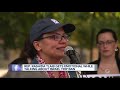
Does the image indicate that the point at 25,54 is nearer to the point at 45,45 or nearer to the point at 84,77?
the point at 45,45

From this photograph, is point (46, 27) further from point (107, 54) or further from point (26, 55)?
point (107, 54)

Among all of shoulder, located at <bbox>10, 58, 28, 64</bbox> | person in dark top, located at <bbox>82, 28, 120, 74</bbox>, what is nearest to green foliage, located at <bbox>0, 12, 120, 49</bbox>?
person in dark top, located at <bbox>82, 28, 120, 74</bbox>

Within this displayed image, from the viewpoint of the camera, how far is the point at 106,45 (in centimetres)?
343

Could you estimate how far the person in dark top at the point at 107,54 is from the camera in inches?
134

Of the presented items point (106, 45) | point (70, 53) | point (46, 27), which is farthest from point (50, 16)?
point (106, 45)

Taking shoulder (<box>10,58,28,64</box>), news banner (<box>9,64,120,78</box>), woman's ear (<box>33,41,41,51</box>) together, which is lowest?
news banner (<box>9,64,120,78</box>)

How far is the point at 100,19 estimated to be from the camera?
365cm

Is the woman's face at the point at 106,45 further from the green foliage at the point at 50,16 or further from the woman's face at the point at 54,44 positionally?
the woman's face at the point at 54,44

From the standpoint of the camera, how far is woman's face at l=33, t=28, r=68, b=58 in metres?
3.30

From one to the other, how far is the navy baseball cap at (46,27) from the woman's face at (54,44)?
0.06 meters

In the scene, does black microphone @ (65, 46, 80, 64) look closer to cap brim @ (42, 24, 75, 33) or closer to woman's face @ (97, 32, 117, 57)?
cap brim @ (42, 24, 75, 33)
